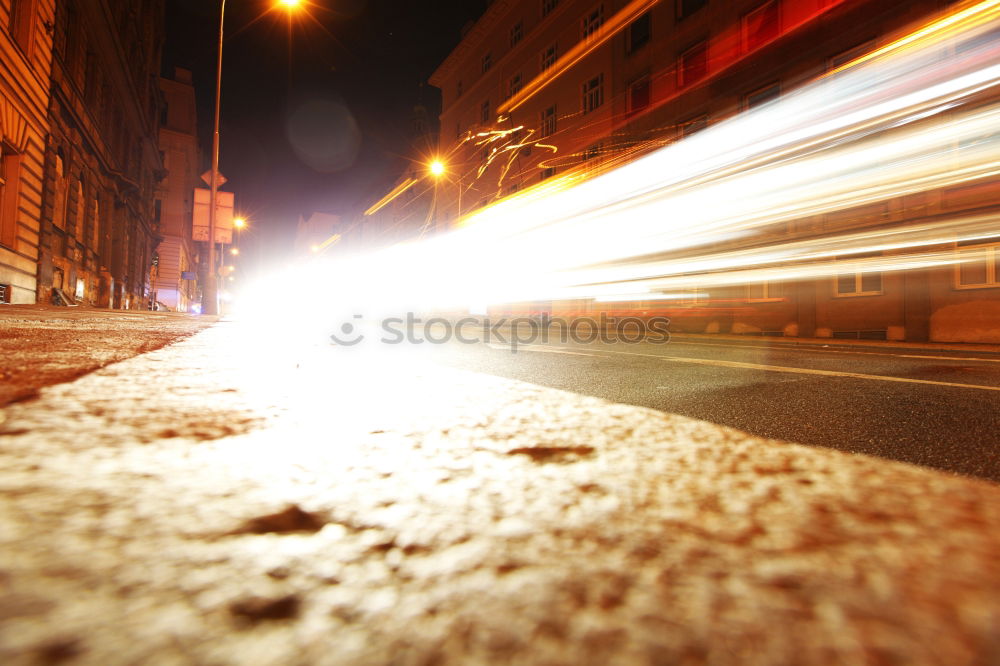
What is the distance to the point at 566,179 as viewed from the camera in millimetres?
19156

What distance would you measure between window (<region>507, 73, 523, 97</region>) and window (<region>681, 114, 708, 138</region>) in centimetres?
1198

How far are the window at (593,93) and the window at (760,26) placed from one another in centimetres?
614

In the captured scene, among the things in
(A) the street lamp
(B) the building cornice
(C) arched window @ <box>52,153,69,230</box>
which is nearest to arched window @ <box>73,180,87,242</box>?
(C) arched window @ <box>52,153,69,230</box>

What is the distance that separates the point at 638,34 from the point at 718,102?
5.26 m

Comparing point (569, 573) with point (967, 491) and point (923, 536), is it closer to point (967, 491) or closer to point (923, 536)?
point (923, 536)

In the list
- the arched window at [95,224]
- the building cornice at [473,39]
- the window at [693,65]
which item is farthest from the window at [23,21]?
the building cornice at [473,39]

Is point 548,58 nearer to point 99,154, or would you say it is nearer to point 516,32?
point 516,32

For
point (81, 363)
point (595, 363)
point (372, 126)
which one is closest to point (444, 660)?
point (81, 363)

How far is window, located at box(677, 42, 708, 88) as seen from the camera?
15.8 meters

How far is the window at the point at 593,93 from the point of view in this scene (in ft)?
65.2

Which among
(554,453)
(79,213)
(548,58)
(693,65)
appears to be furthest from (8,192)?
(548,58)

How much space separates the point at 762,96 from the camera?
14.5 m

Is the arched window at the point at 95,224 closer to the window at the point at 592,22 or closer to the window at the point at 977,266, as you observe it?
the window at the point at 592,22

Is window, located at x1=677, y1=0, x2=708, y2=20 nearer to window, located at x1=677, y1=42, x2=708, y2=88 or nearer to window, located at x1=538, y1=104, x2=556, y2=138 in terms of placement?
window, located at x1=677, y1=42, x2=708, y2=88
